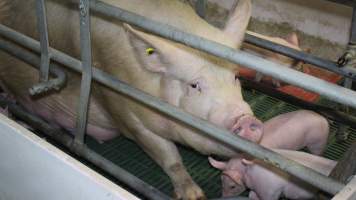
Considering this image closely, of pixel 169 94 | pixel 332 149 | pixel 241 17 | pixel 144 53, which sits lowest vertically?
pixel 332 149

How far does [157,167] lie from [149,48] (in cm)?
97

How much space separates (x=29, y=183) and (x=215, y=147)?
3.36 feet

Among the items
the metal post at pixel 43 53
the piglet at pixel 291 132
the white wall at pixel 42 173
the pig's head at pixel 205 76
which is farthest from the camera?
the piglet at pixel 291 132

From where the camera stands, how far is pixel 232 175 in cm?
235

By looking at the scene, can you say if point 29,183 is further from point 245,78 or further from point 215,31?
point 245,78

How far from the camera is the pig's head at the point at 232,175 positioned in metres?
2.36

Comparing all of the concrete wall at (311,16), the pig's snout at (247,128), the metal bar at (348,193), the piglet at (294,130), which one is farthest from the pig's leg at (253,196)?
the concrete wall at (311,16)

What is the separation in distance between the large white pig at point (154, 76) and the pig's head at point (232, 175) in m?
0.07

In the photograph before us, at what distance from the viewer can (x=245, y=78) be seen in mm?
3430

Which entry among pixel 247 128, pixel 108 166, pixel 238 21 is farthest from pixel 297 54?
pixel 108 166

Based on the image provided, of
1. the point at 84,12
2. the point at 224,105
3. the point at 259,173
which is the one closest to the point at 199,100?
the point at 224,105

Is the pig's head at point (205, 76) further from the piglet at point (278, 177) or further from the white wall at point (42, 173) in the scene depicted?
the white wall at point (42, 173)

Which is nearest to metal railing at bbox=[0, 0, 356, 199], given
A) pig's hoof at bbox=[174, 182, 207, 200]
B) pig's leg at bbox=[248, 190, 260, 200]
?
pig's hoof at bbox=[174, 182, 207, 200]

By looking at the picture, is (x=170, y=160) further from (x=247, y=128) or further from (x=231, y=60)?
(x=231, y=60)
